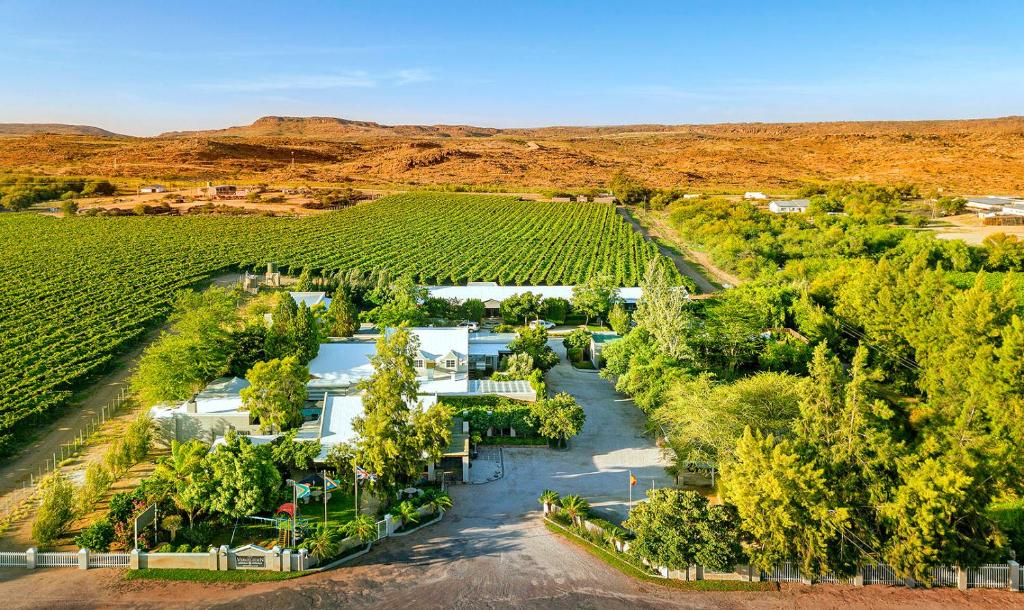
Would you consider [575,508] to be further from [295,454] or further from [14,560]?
[14,560]

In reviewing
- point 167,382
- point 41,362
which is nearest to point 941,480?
point 167,382

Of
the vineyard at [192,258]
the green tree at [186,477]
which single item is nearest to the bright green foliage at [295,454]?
the green tree at [186,477]

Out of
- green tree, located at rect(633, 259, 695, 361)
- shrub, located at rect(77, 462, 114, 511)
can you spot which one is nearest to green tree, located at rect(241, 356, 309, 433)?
shrub, located at rect(77, 462, 114, 511)

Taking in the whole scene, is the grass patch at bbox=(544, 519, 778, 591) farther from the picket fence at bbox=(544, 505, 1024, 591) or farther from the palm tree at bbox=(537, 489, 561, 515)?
the palm tree at bbox=(537, 489, 561, 515)

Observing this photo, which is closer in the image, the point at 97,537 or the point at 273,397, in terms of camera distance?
the point at 97,537

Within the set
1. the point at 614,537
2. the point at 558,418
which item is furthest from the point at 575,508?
the point at 558,418

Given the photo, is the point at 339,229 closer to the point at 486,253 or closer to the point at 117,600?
the point at 486,253
